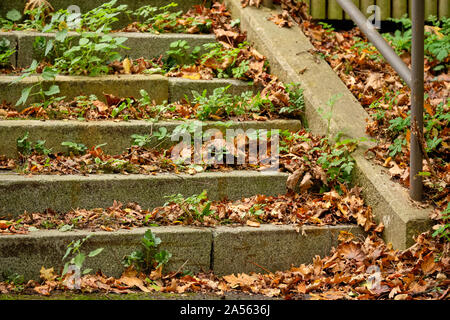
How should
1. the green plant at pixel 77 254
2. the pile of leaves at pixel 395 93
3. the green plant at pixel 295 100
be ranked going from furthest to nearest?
the green plant at pixel 295 100, the pile of leaves at pixel 395 93, the green plant at pixel 77 254

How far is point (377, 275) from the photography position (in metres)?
2.66

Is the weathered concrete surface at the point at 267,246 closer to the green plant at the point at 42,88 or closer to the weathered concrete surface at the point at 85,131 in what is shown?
the weathered concrete surface at the point at 85,131

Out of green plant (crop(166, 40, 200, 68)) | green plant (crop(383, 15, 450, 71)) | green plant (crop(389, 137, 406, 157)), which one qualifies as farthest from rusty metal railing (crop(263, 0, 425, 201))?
green plant (crop(166, 40, 200, 68))

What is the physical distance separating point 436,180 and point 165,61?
222cm

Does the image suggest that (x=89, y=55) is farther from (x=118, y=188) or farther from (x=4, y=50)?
(x=118, y=188)

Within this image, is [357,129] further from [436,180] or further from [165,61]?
[165,61]

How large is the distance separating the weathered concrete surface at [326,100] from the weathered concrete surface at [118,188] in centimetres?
51

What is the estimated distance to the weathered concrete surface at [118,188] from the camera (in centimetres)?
289

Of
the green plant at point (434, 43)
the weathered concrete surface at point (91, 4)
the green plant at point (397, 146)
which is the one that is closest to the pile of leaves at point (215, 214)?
the green plant at point (397, 146)

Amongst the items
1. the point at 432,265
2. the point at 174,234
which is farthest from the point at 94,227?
the point at 432,265

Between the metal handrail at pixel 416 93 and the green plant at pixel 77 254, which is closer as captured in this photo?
the green plant at pixel 77 254

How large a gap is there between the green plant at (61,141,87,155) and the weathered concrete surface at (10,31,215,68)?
0.98 meters

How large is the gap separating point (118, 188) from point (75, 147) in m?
0.47

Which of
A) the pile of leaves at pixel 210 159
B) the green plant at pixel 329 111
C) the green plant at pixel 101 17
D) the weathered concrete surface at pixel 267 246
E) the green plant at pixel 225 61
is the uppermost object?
the green plant at pixel 101 17
